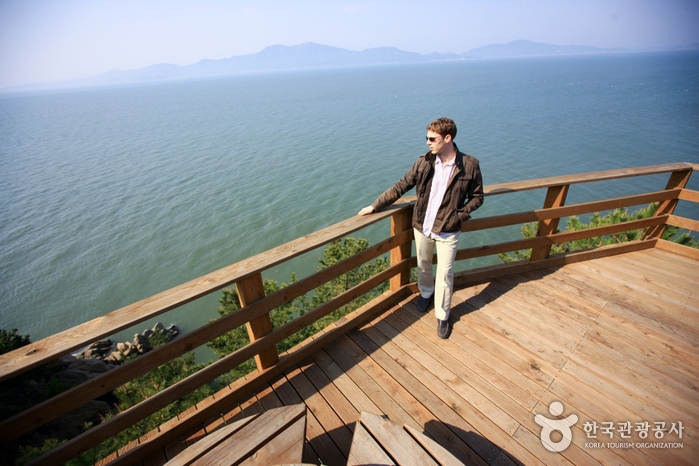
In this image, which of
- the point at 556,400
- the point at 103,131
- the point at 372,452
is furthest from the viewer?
the point at 103,131

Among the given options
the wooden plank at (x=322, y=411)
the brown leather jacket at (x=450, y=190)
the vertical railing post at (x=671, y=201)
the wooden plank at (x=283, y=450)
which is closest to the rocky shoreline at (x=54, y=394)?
the wooden plank at (x=322, y=411)

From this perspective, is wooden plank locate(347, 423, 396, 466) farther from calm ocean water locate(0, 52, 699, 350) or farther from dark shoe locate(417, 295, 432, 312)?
calm ocean water locate(0, 52, 699, 350)

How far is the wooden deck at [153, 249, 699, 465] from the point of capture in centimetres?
252

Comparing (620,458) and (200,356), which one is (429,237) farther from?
(200,356)

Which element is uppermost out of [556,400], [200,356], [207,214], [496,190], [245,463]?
[496,190]

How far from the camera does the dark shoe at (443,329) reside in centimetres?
348

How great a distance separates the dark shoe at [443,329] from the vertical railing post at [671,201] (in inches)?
144

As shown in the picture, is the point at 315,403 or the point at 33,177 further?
the point at 33,177

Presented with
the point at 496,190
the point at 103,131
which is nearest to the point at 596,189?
the point at 496,190

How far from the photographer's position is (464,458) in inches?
95.0

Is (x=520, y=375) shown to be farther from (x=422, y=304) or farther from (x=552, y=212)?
(x=552, y=212)

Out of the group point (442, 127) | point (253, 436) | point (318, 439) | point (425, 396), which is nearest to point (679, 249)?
point (442, 127)

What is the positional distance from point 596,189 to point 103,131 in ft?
259

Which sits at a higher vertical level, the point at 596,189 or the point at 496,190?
the point at 496,190
